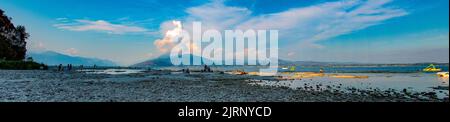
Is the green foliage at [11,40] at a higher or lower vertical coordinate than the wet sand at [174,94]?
higher

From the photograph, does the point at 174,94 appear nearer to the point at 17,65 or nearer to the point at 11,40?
the point at 17,65

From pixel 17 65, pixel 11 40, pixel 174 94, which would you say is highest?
pixel 11 40

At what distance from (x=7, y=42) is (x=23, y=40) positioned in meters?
7.31

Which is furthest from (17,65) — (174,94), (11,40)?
(174,94)

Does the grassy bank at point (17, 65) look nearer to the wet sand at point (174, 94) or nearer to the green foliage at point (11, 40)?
the green foliage at point (11, 40)

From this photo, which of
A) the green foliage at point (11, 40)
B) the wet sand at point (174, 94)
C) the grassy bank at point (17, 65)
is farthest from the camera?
the green foliage at point (11, 40)

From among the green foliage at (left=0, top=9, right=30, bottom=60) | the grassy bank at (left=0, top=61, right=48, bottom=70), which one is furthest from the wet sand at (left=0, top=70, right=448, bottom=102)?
the green foliage at (left=0, top=9, right=30, bottom=60)

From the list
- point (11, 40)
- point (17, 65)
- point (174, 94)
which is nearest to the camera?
point (174, 94)

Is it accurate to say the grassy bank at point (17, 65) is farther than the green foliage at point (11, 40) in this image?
No

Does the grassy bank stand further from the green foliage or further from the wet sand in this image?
the wet sand

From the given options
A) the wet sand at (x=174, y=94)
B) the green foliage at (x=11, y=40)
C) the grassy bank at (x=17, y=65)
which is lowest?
the wet sand at (x=174, y=94)

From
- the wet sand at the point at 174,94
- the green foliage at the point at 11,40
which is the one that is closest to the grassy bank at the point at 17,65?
the green foliage at the point at 11,40

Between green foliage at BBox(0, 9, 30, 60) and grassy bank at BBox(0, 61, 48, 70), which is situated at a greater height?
green foliage at BBox(0, 9, 30, 60)
